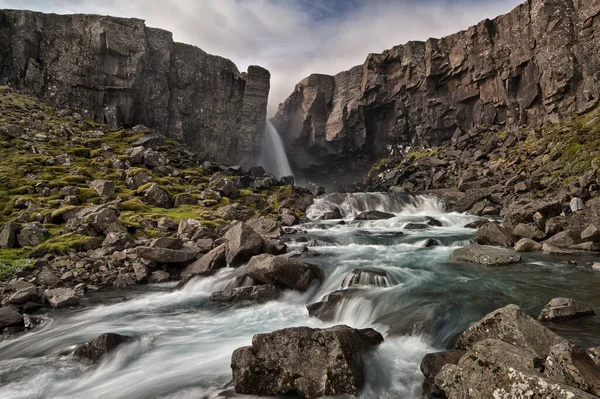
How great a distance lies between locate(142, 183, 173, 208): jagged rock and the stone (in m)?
17.3

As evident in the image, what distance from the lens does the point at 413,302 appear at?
424 inches

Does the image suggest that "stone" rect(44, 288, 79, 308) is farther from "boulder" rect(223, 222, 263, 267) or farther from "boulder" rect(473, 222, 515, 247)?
"boulder" rect(473, 222, 515, 247)

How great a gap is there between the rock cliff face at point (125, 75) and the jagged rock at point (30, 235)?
45771 millimetres

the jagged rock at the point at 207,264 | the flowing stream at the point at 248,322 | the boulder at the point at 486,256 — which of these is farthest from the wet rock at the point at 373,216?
the jagged rock at the point at 207,264

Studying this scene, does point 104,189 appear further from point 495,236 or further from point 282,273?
point 495,236

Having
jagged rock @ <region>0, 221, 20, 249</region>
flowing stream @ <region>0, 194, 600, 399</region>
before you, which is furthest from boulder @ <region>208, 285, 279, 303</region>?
jagged rock @ <region>0, 221, 20, 249</region>

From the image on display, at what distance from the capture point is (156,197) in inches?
1211

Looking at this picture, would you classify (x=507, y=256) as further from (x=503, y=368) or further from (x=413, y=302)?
(x=503, y=368)

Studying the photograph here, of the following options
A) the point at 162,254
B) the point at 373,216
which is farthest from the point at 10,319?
the point at 373,216

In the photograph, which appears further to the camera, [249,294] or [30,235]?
[30,235]

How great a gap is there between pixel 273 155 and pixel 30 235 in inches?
2570

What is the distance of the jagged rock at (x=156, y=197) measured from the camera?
100 ft

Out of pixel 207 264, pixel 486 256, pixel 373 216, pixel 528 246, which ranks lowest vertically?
pixel 207 264

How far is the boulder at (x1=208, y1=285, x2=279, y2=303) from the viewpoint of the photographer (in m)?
12.9
